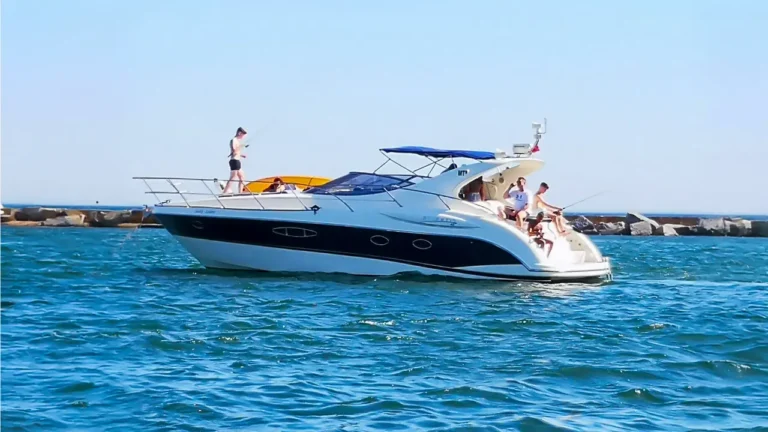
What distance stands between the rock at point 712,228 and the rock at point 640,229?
3.31 m

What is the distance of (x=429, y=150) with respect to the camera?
19547mm

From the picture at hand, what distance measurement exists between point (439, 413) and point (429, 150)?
11704mm

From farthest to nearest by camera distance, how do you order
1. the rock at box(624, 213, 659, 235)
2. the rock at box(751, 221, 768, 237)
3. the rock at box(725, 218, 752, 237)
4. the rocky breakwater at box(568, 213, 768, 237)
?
the rock at box(725, 218, 752, 237), the rock at box(751, 221, 768, 237), the rock at box(624, 213, 659, 235), the rocky breakwater at box(568, 213, 768, 237)

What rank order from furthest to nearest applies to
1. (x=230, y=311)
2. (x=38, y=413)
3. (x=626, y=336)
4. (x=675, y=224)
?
(x=675, y=224), (x=230, y=311), (x=626, y=336), (x=38, y=413)

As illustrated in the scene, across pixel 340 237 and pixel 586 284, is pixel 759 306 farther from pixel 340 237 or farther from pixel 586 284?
pixel 340 237

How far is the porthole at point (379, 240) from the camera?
60.0 ft

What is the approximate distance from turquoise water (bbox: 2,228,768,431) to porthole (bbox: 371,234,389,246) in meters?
0.76

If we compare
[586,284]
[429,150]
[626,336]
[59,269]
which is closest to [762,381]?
[626,336]

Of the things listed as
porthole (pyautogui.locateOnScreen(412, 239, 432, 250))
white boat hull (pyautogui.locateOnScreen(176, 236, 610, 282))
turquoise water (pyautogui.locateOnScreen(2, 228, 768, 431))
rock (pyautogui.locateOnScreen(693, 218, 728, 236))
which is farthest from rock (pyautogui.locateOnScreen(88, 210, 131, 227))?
porthole (pyautogui.locateOnScreen(412, 239, 432, 250))

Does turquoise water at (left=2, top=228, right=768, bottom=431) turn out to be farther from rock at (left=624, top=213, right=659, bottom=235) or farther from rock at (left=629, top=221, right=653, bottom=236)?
rock at (left=624, top=213, right=659, bottom=235)

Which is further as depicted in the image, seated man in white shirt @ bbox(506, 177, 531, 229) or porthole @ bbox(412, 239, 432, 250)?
seated man in white shirt @ bbox(506, 177, 531, 229)

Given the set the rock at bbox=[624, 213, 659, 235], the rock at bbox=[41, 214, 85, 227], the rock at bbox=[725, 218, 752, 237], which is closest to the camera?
the rock at bbox=[41, 214, 85, 227]

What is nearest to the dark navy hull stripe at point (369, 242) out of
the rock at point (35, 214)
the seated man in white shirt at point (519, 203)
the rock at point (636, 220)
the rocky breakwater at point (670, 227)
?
the seated man in white shirt at point (519, 203)

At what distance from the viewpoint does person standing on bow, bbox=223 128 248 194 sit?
19.5 m
